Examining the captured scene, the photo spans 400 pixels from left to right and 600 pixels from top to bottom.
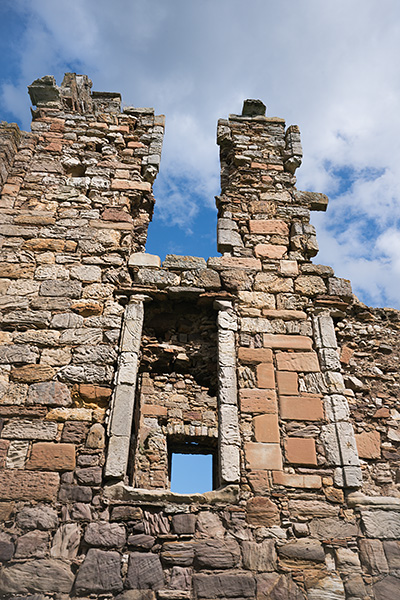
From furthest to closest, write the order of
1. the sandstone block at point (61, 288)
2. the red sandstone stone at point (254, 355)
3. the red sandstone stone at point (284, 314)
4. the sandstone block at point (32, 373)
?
the red sandstone stone at point (284, 314) → the sandstone block at point (61, 288) → the red sandstone stone at point (254, 355) → the sandstone block at point (32, 373)

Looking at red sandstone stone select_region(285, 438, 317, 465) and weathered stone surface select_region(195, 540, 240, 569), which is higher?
red sandstone stone select_region(285, 438, 317, 465)

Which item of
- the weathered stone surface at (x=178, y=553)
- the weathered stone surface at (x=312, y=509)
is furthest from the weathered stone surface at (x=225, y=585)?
the weathered stone surface at (x=312, y=509)

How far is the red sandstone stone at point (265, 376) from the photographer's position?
4.60 m

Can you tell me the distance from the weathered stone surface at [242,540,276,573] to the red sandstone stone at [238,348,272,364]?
171 cm

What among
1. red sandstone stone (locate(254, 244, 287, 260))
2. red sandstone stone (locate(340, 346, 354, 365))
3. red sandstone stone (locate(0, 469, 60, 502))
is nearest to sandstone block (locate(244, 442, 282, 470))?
red sandstone stone (locate(340, 346, 354, 365))

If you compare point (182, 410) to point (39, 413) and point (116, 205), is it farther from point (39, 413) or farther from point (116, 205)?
point (116, 205)

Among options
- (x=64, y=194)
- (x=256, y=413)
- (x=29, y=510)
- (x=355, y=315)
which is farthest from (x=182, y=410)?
(x=64, y=194)

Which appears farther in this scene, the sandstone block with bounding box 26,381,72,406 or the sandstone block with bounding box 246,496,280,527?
the sandstone block with bounding box 26,381,72,406

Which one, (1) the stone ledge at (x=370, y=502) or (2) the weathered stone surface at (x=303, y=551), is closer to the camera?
(2) the weathered stone surface at (x=303, y=551)

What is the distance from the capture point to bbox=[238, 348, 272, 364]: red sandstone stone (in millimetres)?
4742

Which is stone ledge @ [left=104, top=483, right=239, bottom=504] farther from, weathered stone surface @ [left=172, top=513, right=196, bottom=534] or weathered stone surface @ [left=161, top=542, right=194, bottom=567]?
weathered stone surface @ [left=161, top=542, right=194, bottom=567]

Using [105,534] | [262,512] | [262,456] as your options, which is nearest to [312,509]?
[262,512]

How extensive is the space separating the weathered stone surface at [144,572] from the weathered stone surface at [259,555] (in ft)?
2.33

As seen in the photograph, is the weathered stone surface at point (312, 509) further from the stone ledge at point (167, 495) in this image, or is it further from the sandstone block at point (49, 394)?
the sandstone block at point (49, 394)
